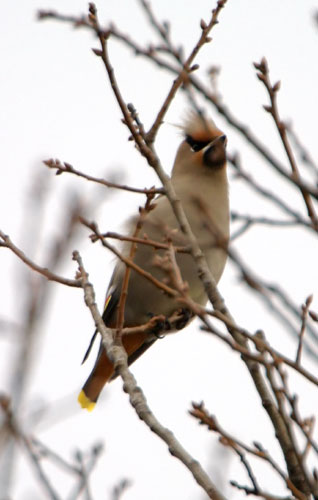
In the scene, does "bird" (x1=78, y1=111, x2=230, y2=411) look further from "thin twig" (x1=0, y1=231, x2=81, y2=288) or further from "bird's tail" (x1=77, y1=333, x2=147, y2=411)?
"thin twig" (x1=0, y1=231, x2=81, y2=288)

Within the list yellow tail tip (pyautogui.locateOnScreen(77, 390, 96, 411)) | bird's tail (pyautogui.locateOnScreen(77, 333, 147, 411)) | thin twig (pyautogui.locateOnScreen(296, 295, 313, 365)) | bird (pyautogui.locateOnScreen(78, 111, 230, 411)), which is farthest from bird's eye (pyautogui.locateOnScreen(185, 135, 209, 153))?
thin twig (pyautogui.locateOnScreen(296, 295, 313, 365))

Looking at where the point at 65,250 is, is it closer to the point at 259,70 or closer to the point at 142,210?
the point at 142,210

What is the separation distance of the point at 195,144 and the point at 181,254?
2.61ft

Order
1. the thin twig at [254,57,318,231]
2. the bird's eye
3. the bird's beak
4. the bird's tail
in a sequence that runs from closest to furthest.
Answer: the thin twig at [254,57,318,231], the bird's beak, the bird's eye, the bird's tail

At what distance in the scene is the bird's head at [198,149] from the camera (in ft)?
13.4

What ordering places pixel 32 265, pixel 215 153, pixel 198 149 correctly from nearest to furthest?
pixel 32 265 < pixel 215 153 < pixel 198 149

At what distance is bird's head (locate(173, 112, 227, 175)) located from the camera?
4.09m

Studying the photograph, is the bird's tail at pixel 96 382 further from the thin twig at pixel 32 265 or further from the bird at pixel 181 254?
the thin twig at pixel 32 265

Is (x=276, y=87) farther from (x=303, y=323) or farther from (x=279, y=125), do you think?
(x=303, y=323)

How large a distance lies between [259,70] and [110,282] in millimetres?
2624

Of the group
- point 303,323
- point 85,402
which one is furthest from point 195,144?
point 303,323

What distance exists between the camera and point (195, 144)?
428cm

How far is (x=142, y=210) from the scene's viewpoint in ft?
7.88

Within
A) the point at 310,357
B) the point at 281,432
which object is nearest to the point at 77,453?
the point at 281,432
